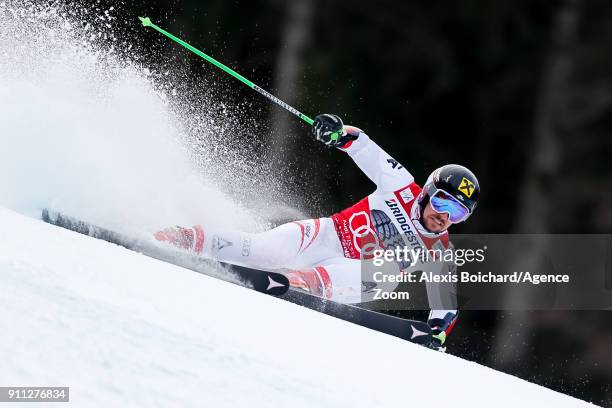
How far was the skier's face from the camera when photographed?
170 inches

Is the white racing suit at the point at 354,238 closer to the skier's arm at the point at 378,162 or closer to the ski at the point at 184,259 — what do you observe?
the skier's arm at the point at 378,162

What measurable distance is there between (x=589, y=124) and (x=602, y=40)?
3.38 feet

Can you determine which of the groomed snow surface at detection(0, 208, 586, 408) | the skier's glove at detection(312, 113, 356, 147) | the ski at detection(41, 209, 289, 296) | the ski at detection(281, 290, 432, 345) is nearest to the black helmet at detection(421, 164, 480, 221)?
the skier's glove at detection(312, 113, 356, 147)

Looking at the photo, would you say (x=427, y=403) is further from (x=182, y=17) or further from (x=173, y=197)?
(x=182, y=17)

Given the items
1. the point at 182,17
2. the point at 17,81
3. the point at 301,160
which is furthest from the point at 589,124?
the point at 17,81

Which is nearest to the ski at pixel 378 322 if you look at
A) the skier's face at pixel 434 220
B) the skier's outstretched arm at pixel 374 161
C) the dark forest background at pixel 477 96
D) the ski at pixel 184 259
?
the ski at pixel 184 259

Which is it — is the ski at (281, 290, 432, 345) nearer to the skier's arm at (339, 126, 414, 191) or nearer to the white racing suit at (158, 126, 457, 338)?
the white racing suit at (158, 126, 457, 338)

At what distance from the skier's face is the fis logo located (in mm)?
140

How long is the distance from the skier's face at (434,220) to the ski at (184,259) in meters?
0.71

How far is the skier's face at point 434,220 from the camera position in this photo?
170 inches

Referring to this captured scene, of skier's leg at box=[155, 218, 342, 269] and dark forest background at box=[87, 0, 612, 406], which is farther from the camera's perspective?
dark forest background at box=[87, 0, 612, 406]

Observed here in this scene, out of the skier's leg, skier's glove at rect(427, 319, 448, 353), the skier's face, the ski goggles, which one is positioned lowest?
skier's glove at rect(427, 319, 448, 353)

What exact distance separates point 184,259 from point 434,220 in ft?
3.81

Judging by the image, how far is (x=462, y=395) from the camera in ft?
10.1
